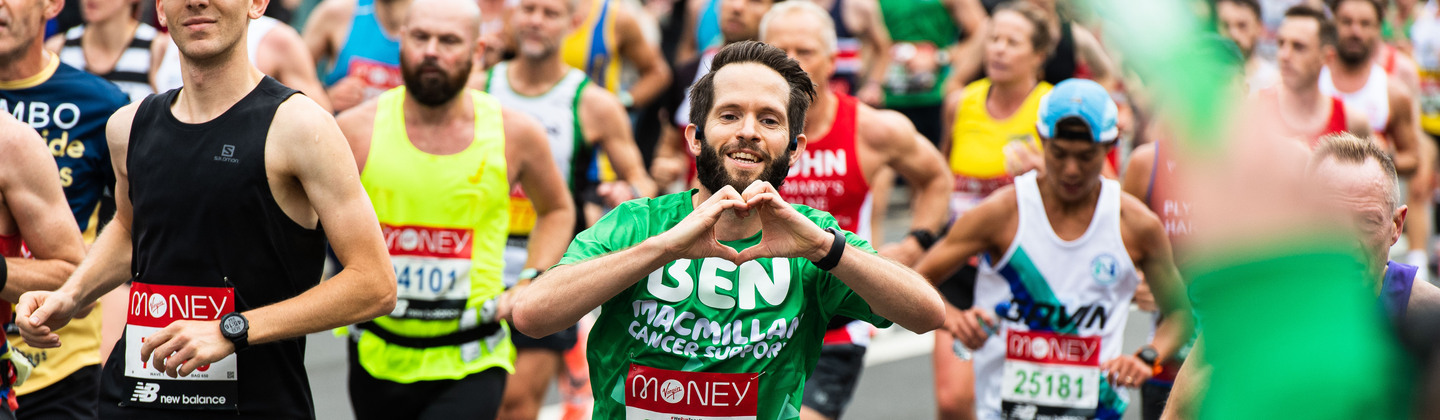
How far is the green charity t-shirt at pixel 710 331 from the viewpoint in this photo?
11.4 ft

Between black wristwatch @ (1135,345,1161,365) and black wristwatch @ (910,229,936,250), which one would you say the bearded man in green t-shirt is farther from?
black wristwatch @ (910,229,936,250)

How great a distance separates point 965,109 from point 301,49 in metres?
3.33

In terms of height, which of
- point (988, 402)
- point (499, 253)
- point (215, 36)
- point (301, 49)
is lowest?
point (988, 402)

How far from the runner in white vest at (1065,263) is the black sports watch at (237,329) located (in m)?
2.66

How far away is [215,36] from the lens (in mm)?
3484

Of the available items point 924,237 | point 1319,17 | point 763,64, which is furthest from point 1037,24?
point 763,64

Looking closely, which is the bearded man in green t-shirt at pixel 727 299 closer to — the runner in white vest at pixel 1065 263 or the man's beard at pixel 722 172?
the man's beard at pixel 722 172

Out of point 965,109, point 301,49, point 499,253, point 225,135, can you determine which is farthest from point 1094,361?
point 301,49

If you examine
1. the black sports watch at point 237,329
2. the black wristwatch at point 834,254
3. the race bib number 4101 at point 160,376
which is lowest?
the race bib number 4101 at point 160,376

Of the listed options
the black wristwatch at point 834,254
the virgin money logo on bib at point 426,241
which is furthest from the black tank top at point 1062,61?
the black wristwatch at point 834,254

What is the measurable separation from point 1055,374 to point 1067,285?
0.32 m

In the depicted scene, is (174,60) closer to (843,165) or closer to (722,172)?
(843,165)

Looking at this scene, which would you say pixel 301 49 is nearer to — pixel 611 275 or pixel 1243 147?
pixel 611 275

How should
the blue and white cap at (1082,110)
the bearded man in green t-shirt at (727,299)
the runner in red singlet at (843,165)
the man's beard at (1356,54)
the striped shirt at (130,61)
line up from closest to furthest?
the bearded man in green t-shirt at (727,299)
the blue and white cap at (1082,110)
the runner in red singlet at (843,165)
the striped shirt at (130,61)
the man's beard at (1356,54)
